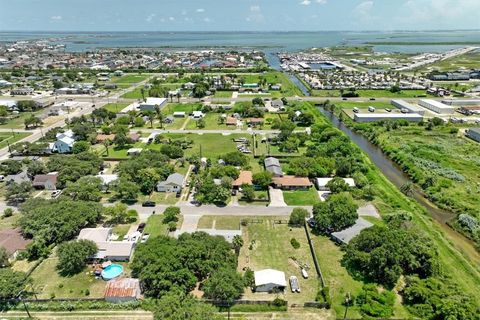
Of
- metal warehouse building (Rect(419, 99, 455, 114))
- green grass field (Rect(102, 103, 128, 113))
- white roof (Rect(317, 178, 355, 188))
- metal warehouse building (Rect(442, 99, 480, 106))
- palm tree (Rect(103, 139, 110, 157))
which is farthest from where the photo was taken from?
metal warehouse building (Rect(442, 99, 480, 106))

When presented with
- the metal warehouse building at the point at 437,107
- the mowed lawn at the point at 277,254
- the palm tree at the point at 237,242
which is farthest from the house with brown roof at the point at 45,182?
the metal warehouse building at the point at 437,107

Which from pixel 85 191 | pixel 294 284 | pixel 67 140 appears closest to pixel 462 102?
pixel 294 284

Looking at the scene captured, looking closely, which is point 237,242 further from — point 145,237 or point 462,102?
point 462,102

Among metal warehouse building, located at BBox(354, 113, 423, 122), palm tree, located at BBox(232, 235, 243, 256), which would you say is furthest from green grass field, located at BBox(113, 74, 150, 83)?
palm tree, located at BBox(232, 235, 243, 256)

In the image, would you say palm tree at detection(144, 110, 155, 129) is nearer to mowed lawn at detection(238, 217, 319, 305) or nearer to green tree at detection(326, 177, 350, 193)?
green tree at detection(326, 177, 350, 193)

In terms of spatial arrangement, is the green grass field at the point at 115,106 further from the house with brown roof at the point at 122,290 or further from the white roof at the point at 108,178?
the house with brown roof at the point at 122,290

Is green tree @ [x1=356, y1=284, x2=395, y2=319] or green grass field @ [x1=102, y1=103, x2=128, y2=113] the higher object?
green grass field @ [x1=102, y1=103, x2=128, y2=113]
